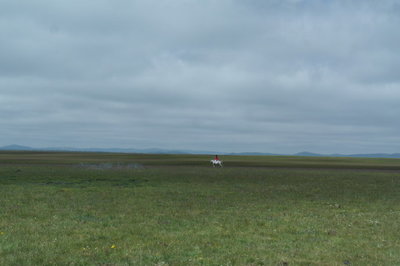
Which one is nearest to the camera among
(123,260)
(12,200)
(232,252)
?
(123,260)

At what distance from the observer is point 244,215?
70.6ft

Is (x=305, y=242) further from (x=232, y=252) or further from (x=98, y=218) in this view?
(x=98, y=218)

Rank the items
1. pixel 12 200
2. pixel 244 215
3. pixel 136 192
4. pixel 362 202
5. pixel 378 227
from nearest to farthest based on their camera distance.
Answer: pixel 378 227, pixel 244 215, pixel 12 200, pixel 362 202, pixel 136 192

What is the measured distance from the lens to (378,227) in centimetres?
1808

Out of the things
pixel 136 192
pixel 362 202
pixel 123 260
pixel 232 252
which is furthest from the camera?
pixel 136 192

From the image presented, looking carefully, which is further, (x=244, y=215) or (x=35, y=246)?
(x=244, y=215)

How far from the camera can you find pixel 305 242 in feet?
48.7

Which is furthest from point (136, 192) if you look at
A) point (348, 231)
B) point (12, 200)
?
point (348, 231)

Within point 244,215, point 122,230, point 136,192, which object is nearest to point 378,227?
point 244,215

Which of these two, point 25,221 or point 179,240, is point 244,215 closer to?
point 179,240

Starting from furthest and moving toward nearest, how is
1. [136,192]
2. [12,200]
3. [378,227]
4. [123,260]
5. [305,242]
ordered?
1. [136,192]
2. [12,200]
3. [378,227]
4. [305,242]
5. [123,260]

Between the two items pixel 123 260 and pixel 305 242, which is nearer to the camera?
pixel 123 260

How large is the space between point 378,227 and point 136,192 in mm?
21876

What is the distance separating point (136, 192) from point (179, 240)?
1911cm
